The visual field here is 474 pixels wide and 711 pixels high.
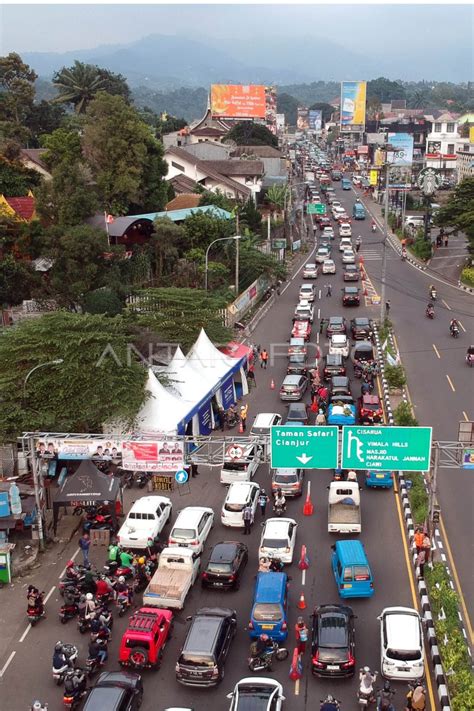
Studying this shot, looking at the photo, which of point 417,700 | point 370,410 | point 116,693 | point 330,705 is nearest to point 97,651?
point 116,693

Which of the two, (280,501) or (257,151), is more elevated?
(257,151)

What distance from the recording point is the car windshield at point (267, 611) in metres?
18.5

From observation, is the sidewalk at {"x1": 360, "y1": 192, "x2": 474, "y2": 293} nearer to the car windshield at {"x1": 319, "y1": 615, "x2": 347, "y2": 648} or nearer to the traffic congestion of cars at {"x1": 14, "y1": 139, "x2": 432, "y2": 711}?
the traffic congestion of cars at {"x1": 14, "y1": 139, "x2": 432, "y2": 711}

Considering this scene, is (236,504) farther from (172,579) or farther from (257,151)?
(257,151)

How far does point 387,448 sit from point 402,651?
20.7 ft

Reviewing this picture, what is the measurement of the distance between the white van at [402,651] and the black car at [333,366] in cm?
2142

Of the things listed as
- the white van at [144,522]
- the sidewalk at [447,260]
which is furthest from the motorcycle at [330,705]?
the sidewalk at [447,260]

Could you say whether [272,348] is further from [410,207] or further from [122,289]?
[410,207]

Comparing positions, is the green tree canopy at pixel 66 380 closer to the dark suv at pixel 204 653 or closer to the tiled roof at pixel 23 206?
the dark suv at pixel 204 653

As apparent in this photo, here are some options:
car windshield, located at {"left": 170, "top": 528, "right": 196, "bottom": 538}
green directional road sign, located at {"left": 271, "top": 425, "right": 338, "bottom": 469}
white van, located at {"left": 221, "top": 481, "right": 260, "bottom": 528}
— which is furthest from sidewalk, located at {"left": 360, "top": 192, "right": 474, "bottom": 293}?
car windshield, located at {"left": 170, "top": 528, "right": 196, "bottom": 538}

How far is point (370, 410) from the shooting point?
32.5 m

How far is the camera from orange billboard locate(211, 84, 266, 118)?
4692 inches

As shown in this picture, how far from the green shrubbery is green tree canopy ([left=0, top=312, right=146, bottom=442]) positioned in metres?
12.3

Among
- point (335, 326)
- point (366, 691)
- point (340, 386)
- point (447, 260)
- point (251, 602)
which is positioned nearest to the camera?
point (366, 691)
